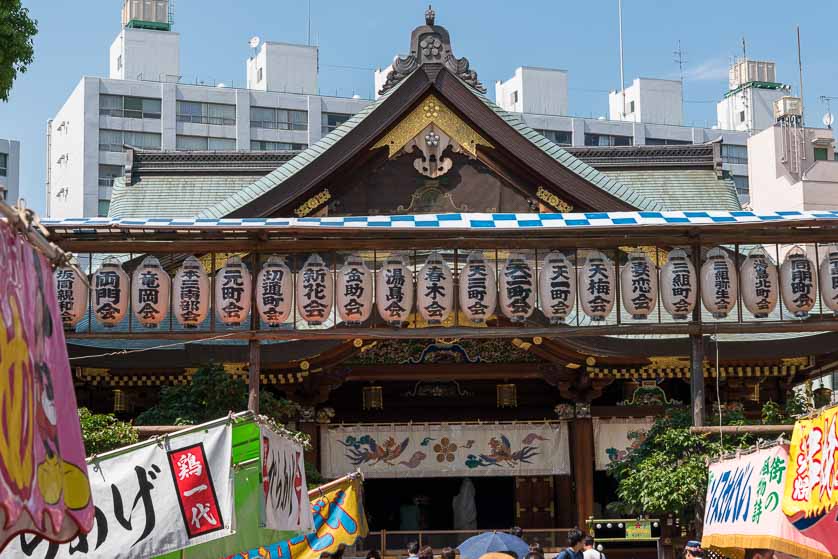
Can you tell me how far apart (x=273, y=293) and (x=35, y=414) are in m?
12.7

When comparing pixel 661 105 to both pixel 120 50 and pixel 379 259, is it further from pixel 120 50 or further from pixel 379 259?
pixel 379 259

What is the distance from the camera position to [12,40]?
46.4 feet

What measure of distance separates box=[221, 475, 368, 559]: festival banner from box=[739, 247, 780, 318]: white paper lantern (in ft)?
21.1

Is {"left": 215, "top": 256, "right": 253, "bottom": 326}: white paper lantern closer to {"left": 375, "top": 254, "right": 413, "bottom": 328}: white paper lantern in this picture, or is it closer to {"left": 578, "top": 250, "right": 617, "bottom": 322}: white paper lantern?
{"left": 375, "top": 254, "right": 413, "bottom": 328}: white paper lantern

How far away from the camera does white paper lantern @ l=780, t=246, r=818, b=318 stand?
18234mm

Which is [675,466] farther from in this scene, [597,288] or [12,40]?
[12,40]

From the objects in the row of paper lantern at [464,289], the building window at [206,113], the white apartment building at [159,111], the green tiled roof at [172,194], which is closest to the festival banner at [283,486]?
the row of paper lantern at [464,289]

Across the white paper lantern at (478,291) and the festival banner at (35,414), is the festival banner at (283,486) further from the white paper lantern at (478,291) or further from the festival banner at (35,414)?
the white paper lantern at (478,291)

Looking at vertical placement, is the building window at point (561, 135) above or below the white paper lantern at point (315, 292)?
above

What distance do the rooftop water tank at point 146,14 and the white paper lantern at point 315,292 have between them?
55.5 meters

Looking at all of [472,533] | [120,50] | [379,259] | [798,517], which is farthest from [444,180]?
[120,50]

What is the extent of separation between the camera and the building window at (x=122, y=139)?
67000 millimetres

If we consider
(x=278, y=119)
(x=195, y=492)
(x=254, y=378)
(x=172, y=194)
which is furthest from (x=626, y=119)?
(x=195, y=492)

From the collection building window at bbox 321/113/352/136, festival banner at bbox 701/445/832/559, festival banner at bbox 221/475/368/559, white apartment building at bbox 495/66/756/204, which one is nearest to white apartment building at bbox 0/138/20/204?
building window at bbox 321/113/352/136
